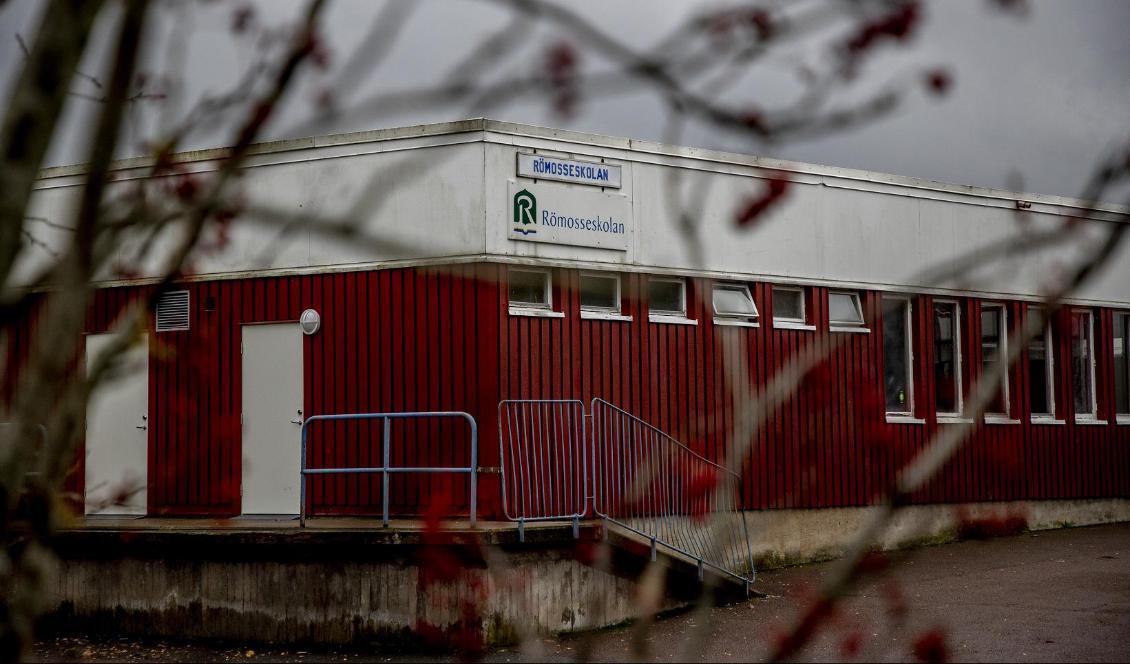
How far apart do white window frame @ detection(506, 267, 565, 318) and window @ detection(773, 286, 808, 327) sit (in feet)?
11.3

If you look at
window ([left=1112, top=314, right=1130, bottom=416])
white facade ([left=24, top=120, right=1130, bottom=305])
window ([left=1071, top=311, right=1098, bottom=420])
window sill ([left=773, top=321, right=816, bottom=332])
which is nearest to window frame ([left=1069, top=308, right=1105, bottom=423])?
window ([left=1071, top=311, right=1098, bottom=420])

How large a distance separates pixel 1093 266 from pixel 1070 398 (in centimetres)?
1810

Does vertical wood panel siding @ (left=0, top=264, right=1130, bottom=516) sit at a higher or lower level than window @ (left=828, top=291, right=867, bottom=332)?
lower

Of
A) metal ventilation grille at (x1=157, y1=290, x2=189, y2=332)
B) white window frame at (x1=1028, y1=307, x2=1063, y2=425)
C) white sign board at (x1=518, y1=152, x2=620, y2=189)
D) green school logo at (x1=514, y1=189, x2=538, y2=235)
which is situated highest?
white sign board at (x1=518, y1=152, x2=620, y2=189)

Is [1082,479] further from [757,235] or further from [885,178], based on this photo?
[757,235]

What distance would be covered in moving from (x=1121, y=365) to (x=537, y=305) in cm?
1055

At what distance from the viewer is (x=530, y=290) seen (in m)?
13.5

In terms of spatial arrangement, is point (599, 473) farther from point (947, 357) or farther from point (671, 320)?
point (947, 357)

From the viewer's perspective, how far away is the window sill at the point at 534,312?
13.2m

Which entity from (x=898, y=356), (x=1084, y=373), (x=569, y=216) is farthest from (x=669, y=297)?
(x=1084, y=373)

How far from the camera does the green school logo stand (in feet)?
43.0

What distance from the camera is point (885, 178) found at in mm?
16703

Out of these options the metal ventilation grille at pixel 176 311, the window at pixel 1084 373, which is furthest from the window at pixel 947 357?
the metal ventilation grille at pixel 176 311

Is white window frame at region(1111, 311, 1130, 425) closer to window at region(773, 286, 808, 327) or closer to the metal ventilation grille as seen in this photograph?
window at region(773, 286, 808, 327)
